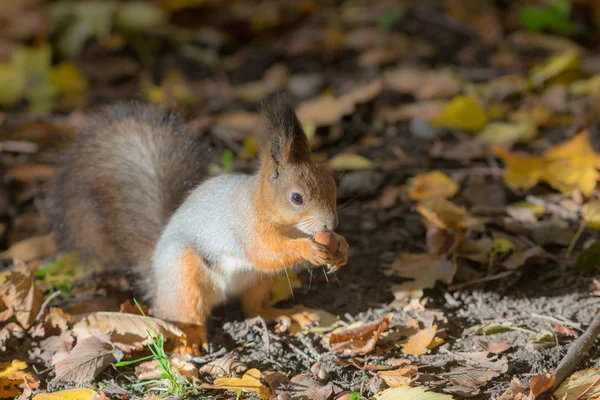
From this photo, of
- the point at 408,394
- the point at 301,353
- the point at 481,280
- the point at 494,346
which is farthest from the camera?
the point at 481,280

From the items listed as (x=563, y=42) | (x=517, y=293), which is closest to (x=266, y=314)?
(x=517, y=293)

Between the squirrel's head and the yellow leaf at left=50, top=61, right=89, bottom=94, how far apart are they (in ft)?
7.46

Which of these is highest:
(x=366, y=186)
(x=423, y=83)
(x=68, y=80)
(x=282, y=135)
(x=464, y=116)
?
(x=68, y=80)

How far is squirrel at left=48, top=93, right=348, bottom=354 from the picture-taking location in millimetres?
2053

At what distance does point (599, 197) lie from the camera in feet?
8.96

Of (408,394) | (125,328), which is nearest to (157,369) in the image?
(125,328)

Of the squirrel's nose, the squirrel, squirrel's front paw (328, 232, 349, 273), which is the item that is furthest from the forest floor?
the squirrel's nose

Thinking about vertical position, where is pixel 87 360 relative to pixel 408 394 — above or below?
above

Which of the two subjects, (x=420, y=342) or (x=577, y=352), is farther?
(x=420, y=342)

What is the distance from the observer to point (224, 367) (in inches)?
83.7

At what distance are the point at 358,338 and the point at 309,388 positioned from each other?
26 centimetres

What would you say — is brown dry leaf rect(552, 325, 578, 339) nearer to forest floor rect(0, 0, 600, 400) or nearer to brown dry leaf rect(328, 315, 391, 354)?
forest floor rect(0, 0, 600, 400)

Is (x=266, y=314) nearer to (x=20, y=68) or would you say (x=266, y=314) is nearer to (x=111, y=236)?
(x=111, y=236)

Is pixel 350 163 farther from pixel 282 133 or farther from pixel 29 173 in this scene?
pixel 29 173
